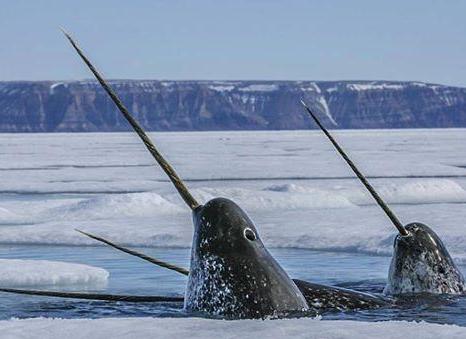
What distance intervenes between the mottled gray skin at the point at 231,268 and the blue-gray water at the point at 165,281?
0.30m

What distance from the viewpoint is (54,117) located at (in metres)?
193

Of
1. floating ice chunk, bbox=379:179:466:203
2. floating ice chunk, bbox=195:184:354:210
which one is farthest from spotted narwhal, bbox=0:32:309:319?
floating ice chunk, bbox=379:179:466:203

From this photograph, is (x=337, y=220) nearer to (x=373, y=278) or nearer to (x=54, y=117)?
(x=373, y=278)

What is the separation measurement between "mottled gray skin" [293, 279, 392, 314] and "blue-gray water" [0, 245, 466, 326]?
8 centimetres

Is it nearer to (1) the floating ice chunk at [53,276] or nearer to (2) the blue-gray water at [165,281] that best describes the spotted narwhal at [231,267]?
(2) the blue-gray water at [165,281]

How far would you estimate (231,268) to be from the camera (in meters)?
4.86

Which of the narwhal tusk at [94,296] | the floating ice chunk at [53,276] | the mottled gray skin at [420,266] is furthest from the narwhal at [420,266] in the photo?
the floating ice chunk at [53,276]

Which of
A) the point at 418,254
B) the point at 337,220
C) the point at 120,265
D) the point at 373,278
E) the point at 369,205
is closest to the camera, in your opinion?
the point at 418,254

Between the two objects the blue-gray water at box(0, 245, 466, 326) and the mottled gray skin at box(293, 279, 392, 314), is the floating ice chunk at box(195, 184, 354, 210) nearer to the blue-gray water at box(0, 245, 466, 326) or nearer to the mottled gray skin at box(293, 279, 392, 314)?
the blue-gray water at box(0, 245, 466, 326)

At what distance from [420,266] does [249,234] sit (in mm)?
1564
